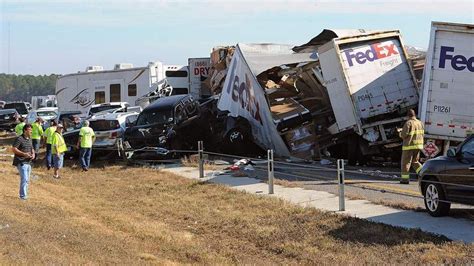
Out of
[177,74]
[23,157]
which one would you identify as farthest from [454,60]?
[177,74]

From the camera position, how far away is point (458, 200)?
9844mm

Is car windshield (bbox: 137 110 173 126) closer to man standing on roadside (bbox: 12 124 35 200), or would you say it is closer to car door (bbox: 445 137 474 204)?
man standing on roadside (bbox: 12 124 35 200)

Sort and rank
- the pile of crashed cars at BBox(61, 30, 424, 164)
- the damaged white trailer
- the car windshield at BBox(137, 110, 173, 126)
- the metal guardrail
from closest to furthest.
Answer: the metal guardrail
the pile of crashed cars at BBox(61, 30, 424, 164)
the damaged white trailer
the car windshield at BBox(137, 110, 173, 126)

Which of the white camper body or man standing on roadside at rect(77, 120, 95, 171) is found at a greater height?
the white camper body

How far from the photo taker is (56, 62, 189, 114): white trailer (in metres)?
33.0

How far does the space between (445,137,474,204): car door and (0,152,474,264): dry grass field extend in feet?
3.65

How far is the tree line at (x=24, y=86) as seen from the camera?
156250mm

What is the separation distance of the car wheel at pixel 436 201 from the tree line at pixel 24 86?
14417 cm

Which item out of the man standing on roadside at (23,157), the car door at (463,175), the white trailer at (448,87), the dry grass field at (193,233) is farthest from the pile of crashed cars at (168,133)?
the car door at (463,175)

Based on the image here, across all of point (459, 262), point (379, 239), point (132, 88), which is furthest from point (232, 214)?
point (132, 88)

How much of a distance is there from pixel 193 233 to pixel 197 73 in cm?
2290

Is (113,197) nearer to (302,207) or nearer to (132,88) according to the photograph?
(302,207)

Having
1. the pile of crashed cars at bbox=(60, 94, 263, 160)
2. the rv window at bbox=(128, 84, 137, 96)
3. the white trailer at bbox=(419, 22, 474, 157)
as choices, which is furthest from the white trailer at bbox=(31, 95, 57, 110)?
the white trailer at bbox=(419, 22, 474, 157)

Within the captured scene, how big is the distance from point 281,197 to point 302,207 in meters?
1.55
